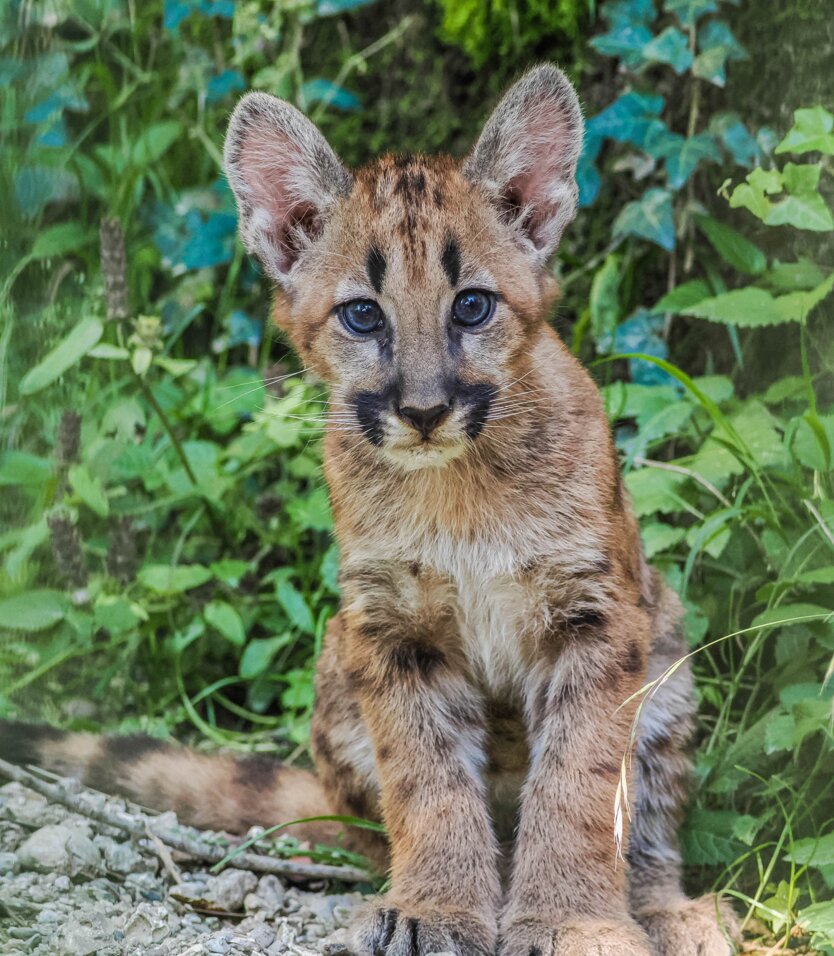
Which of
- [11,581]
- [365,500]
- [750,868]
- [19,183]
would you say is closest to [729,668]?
[750,868]

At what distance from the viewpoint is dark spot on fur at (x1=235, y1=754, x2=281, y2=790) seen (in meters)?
5.71

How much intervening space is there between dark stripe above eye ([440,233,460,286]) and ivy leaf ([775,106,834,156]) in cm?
164

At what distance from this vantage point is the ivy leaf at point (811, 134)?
534 cm

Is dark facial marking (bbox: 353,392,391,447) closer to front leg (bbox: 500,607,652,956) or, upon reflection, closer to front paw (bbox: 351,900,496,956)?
front leg (bbox: 500,607,652,956)

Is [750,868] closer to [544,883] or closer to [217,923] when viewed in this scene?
[544,883]

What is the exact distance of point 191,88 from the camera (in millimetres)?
7852

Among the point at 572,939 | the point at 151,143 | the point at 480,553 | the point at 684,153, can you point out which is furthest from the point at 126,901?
the point at 151,143

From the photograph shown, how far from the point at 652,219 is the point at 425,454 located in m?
2.78

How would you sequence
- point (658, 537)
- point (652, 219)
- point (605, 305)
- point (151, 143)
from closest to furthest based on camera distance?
point (658, 537), point (652, 219), point (605, 305), point (151, 143)

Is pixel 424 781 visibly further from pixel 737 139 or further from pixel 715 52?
pixel 715 52

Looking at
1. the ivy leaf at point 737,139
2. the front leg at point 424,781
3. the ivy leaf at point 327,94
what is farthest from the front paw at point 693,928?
the ivy leaf at point 327,94

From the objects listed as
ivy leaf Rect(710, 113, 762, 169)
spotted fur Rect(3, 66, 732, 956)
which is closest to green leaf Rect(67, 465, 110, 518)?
spotted fur Rect(3, 66, 732, 956)

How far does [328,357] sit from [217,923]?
219 centimetres

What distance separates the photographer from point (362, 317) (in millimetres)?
4719
